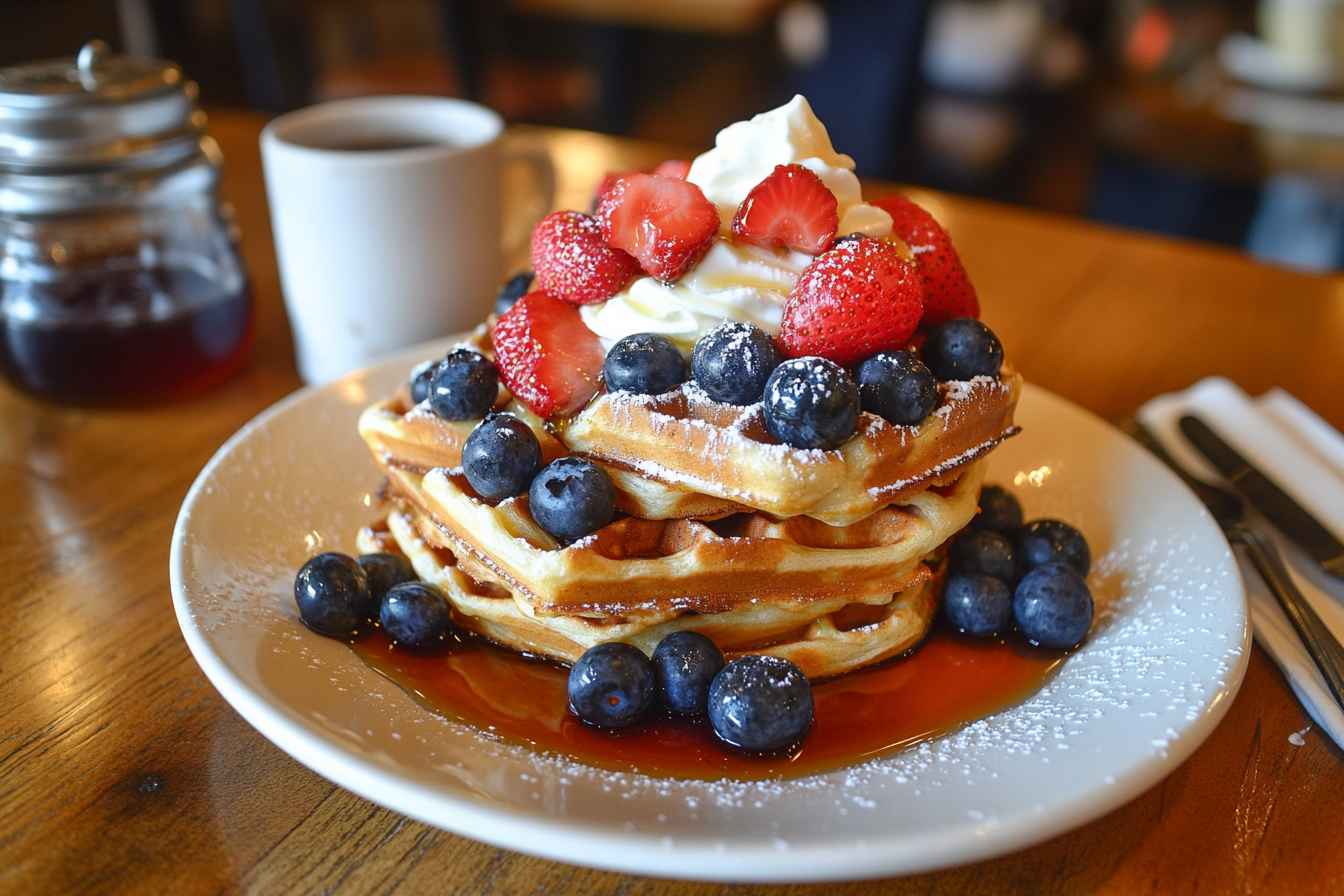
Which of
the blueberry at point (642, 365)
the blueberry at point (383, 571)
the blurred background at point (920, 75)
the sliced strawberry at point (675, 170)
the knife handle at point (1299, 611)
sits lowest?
the blurred background at point (920, 75)

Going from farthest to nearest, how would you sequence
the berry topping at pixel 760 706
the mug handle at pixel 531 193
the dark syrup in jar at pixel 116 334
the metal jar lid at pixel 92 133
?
1. the mug handle at pixel 531 193
2. the dark syrup in jar at pixel 116 334
3. the metal jar lid at pixel 92 133
4. the berry topping at pixel 760 706

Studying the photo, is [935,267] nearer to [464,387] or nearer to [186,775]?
[464,387]

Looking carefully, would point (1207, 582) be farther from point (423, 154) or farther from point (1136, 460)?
point (423, 154)

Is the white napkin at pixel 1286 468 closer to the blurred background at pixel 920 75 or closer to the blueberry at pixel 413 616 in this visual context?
the blueberry at pixel 413 616

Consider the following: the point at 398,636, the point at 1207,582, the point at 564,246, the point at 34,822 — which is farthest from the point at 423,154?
the point at 1207,582

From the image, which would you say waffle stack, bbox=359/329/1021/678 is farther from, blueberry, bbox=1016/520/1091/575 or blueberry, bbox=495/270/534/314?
blueberry, bbox=495/270/534/314

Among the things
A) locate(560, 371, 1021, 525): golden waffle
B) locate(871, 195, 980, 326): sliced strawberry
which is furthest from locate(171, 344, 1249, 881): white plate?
locate(871, 195, 980, 326): sliced strawberry

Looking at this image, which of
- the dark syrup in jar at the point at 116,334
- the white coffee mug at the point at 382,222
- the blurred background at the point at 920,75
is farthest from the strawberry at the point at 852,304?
the blurred background at the point at 920,75
